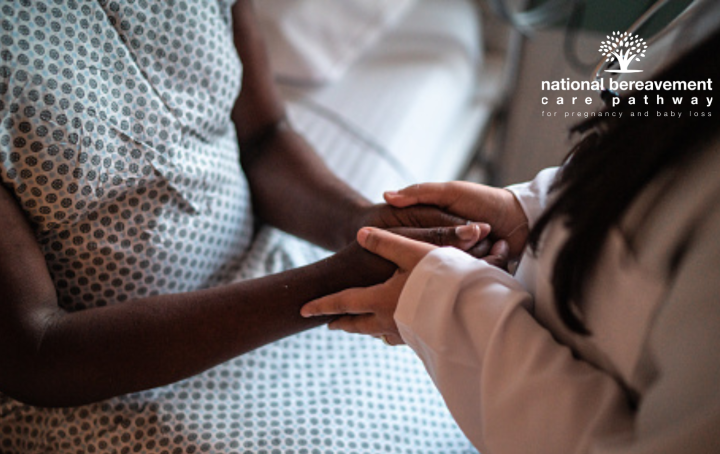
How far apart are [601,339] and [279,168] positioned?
656 millimetres

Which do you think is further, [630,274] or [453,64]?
[453,64]

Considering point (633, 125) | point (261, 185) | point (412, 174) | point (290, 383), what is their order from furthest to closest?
1. point (412, 174)
2. point (261, 185)
3. point (290, 383)
4. point (633, 125)

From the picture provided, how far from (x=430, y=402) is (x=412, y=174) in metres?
0.63

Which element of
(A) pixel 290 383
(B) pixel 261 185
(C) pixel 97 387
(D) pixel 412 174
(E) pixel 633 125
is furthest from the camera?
(D) pixel 412 174

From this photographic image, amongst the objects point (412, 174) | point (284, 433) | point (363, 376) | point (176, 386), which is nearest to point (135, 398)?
point (176, 386)

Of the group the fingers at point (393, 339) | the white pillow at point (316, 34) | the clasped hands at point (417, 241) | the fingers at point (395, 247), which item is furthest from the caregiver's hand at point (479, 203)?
the white pillow at point (316, 34)

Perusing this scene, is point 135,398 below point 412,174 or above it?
below

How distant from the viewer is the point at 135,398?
0.80m

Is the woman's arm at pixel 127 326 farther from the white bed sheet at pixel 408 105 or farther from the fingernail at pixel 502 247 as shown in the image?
the white bed sheet at pixel 408 105

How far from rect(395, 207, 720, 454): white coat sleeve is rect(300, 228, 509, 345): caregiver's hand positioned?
5 centimetres

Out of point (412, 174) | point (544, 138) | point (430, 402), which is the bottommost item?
point (430, 402)

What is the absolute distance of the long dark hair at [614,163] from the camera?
1.70ft

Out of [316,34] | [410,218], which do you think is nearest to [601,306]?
[410,218]

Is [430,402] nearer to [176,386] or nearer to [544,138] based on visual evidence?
[176,386]
